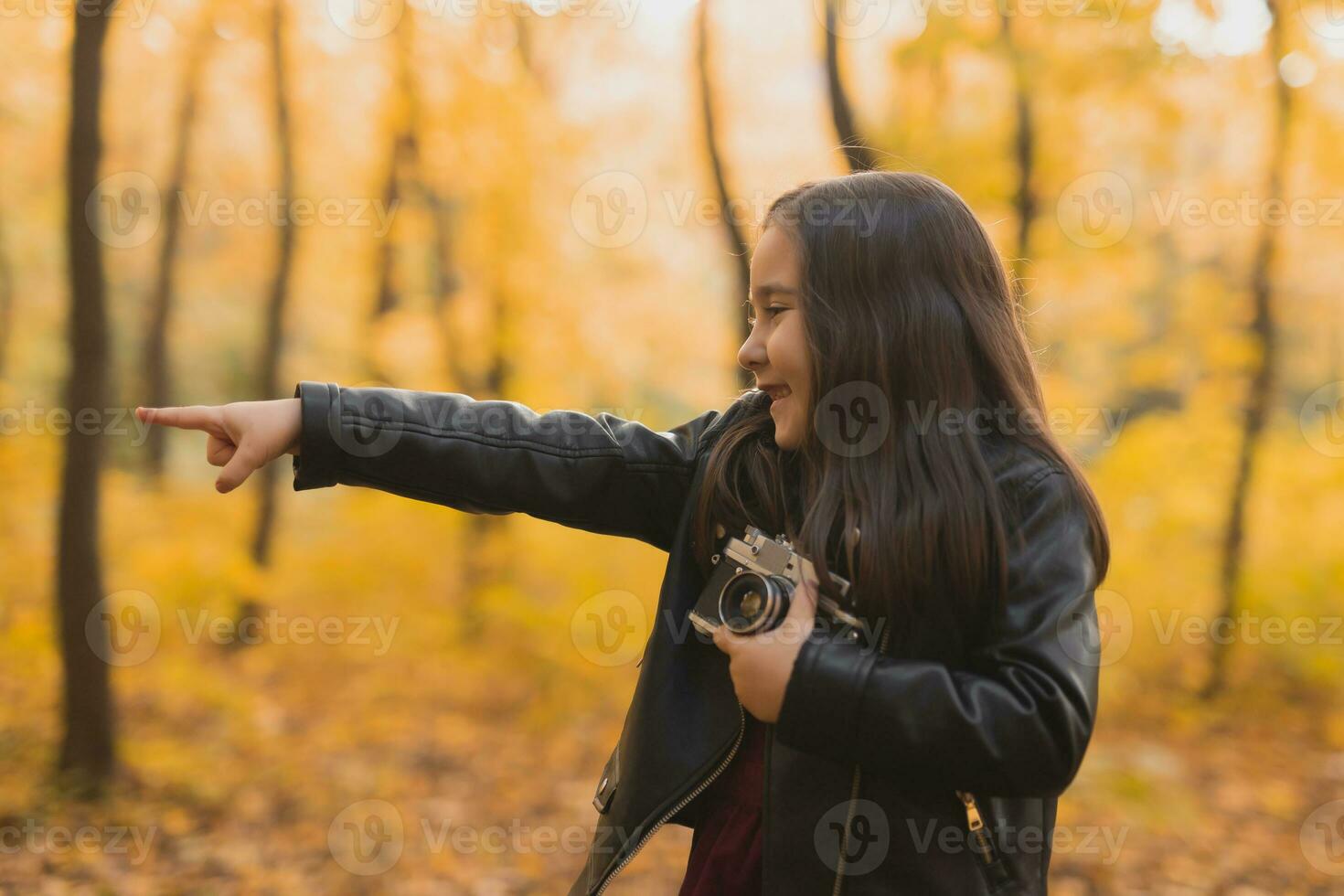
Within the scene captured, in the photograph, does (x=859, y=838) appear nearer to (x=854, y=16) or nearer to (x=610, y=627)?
(x=610, y=627)

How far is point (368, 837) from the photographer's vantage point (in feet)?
15.4

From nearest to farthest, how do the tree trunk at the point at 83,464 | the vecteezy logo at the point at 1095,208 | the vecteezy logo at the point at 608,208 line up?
the tree trunk at the point at 83,464 < the vecteezy logo at the point at 1095,208 < the vecteezy logo at the point at 608,208

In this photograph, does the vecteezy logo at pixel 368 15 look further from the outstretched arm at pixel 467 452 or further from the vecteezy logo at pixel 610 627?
the outstretched arm at pixel 467 452

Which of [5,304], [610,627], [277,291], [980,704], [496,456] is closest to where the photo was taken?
[980,704]

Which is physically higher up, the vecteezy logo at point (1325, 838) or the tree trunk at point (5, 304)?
the tree trunk at point (5, 304)

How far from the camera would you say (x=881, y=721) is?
4.16ft

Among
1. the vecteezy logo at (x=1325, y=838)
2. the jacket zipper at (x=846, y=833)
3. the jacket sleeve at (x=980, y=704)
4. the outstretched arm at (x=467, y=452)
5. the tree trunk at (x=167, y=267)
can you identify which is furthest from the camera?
the tree trunk at (x=167, y=267)

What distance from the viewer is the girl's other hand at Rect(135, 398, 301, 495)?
1407mm

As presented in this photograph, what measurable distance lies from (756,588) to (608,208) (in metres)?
4.81

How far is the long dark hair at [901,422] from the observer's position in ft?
4.56

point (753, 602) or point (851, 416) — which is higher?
point (851, 416)

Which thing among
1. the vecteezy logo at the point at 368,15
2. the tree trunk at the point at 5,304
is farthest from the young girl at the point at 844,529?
the tree trunk at the point at 5,304

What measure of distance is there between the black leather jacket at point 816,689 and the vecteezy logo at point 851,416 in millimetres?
195

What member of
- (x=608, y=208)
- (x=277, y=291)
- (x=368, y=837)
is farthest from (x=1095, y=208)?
(x=277, y=291)
